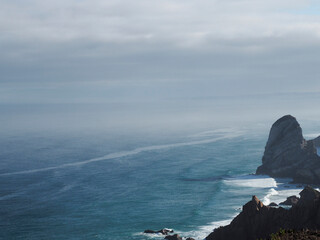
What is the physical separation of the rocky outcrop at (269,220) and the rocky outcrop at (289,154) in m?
64.9

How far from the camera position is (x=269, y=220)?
7525 cm

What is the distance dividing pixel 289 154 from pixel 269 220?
249 feet

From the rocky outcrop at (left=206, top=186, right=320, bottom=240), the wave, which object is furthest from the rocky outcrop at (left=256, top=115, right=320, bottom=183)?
the rocky outcrop at (left=206, top=186, right=320, bottom=240)

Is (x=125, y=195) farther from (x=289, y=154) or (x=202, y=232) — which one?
(x=289, y=154)

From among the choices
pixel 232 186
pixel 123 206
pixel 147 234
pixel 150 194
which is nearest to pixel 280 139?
pixel 232 186

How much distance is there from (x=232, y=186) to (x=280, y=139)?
26.2 m

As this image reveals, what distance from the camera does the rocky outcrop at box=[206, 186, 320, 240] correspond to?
7369 cm

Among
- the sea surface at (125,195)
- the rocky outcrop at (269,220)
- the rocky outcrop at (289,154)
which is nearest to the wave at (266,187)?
the sea surface at (125,195)

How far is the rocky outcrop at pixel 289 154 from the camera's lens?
466 ft

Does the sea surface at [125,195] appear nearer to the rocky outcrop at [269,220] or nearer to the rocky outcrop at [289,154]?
the rocky outcrop at [289,154]

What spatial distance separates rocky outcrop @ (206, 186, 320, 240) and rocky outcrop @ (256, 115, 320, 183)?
213ft

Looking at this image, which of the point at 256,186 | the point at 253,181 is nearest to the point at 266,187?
the point at 256,186

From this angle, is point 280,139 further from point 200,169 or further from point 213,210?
point 213,210

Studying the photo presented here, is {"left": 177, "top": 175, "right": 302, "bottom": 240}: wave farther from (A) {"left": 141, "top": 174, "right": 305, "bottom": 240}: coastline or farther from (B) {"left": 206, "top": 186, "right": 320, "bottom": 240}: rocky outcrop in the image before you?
(B) {"left": 206, "top": 186, "right": 320, "bottom": 240}: rocky outcrop
